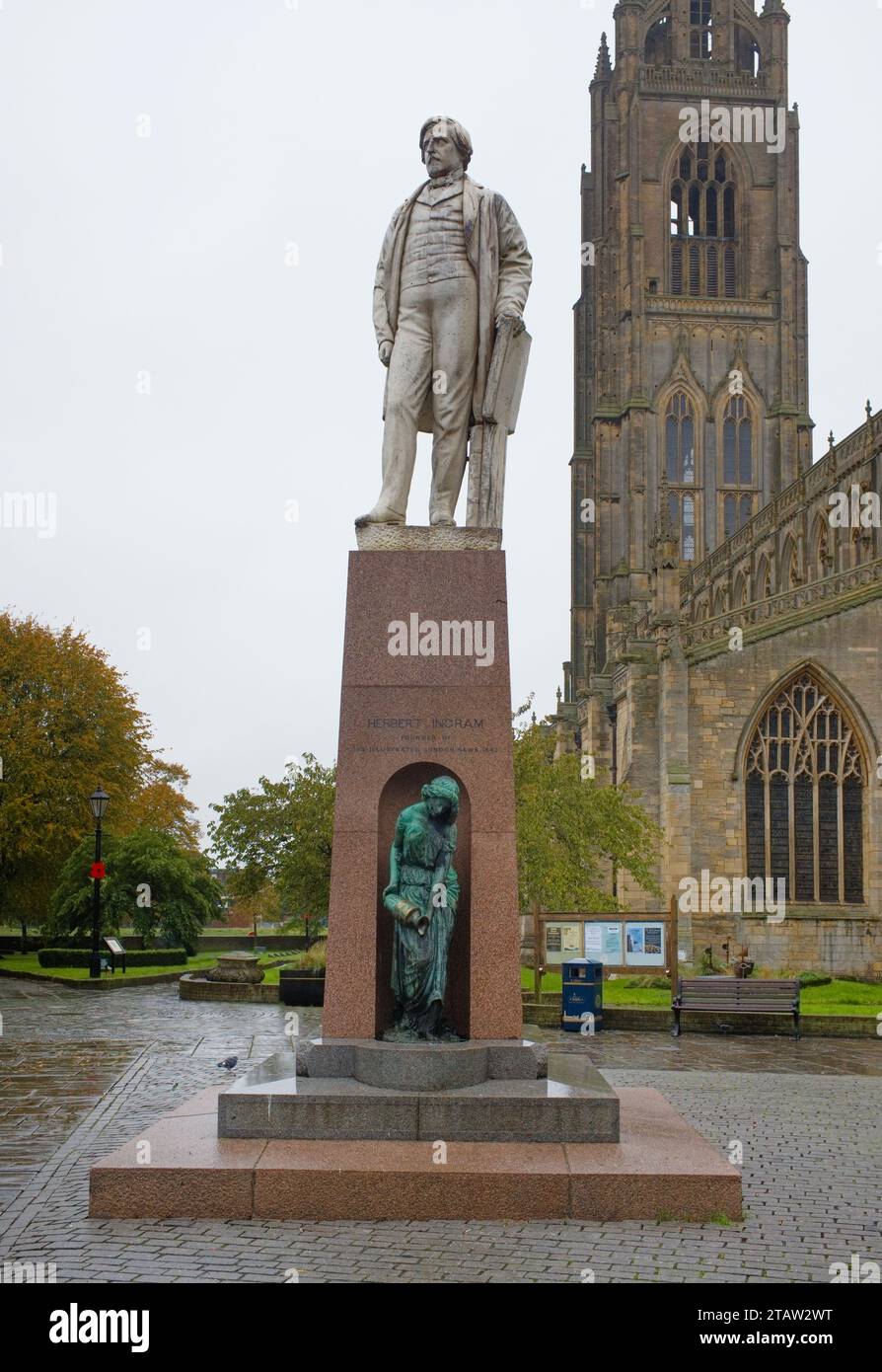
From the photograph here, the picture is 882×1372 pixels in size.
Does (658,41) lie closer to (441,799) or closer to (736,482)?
(736,482)

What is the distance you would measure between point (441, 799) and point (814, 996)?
65.6 ft

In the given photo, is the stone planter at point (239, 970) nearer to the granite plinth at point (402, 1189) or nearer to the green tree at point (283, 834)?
the green tree at point (283, 834)

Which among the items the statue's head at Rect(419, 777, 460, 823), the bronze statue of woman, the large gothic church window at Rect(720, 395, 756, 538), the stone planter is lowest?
the stone planter

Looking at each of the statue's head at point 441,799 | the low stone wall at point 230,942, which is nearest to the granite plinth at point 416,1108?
the statue's head at point 441,799

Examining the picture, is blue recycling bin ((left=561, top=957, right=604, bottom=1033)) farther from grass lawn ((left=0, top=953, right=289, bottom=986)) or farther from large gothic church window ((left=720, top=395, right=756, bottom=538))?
large gothic church window ((left=720, top=395, right=756, bottom=538))

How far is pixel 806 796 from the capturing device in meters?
32.9

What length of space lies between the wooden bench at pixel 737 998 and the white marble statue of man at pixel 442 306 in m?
11.7

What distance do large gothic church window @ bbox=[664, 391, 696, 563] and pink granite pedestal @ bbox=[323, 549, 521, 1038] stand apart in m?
58.0

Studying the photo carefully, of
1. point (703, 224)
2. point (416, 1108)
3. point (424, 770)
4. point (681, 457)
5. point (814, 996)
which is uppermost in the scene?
point (703, 224)

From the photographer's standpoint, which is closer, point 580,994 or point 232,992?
point 580,994

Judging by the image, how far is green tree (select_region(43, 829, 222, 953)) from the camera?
35.9 meters

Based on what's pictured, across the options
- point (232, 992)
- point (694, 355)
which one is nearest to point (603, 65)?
point (694, 355)

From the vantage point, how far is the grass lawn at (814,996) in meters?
21.2

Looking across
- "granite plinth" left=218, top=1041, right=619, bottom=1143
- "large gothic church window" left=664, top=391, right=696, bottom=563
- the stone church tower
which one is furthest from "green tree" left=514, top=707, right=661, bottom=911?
"large gothic church window" left=664, top=391, right=696, bottom=563
